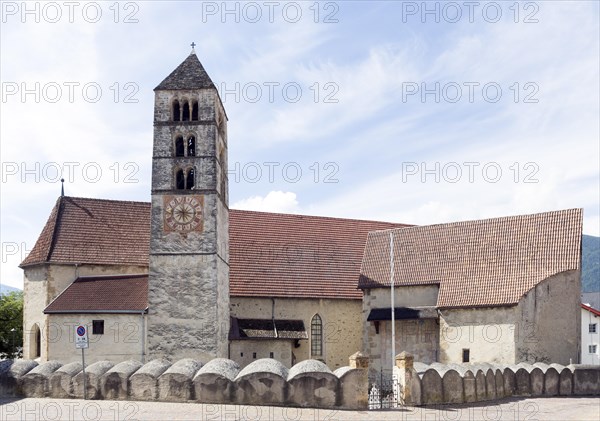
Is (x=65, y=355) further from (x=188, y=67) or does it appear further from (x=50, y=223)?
(x=188, y=67)

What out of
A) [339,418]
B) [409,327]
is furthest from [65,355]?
[339,418]

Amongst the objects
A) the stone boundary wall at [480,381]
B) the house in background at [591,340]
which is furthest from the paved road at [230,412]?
the house in background at [591,340]

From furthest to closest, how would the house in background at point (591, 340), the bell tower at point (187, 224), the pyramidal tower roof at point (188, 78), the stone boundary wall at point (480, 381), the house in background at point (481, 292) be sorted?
the house in background at point (591, 340) < the pyramidal tower roof at point (188, 78) < the house in background at point (481, 292) < the bell tower at point (187, 224) < the stone boundary wall at point (480, 381)

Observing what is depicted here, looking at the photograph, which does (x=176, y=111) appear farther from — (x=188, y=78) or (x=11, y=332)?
(x=11, y=332)

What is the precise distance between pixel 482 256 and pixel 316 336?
30.5ft

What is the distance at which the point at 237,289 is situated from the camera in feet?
133

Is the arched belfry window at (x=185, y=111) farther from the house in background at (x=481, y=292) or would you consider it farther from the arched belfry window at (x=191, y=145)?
the house in background at (x=481, y=292)

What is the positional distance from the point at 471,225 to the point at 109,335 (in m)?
18.8

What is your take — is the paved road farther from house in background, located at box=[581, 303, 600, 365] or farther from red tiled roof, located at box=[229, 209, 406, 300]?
house in background, located at box=[581, 303, 600, 365]

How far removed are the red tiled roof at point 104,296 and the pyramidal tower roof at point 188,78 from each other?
9031 millimetres

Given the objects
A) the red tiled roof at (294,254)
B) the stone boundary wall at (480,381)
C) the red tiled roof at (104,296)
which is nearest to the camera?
the stone boundary wall at (480,381)

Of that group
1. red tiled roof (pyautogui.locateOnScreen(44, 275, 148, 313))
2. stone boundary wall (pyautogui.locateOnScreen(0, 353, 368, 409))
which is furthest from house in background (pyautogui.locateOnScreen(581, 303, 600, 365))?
stone boundary wall (pyautogui.locateOnScreen(0, 353, 368, 409))

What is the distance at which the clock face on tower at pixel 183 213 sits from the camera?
1423 inches

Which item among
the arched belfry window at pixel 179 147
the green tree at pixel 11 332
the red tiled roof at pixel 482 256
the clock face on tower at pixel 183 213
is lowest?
the green tree at pixel 11 332
